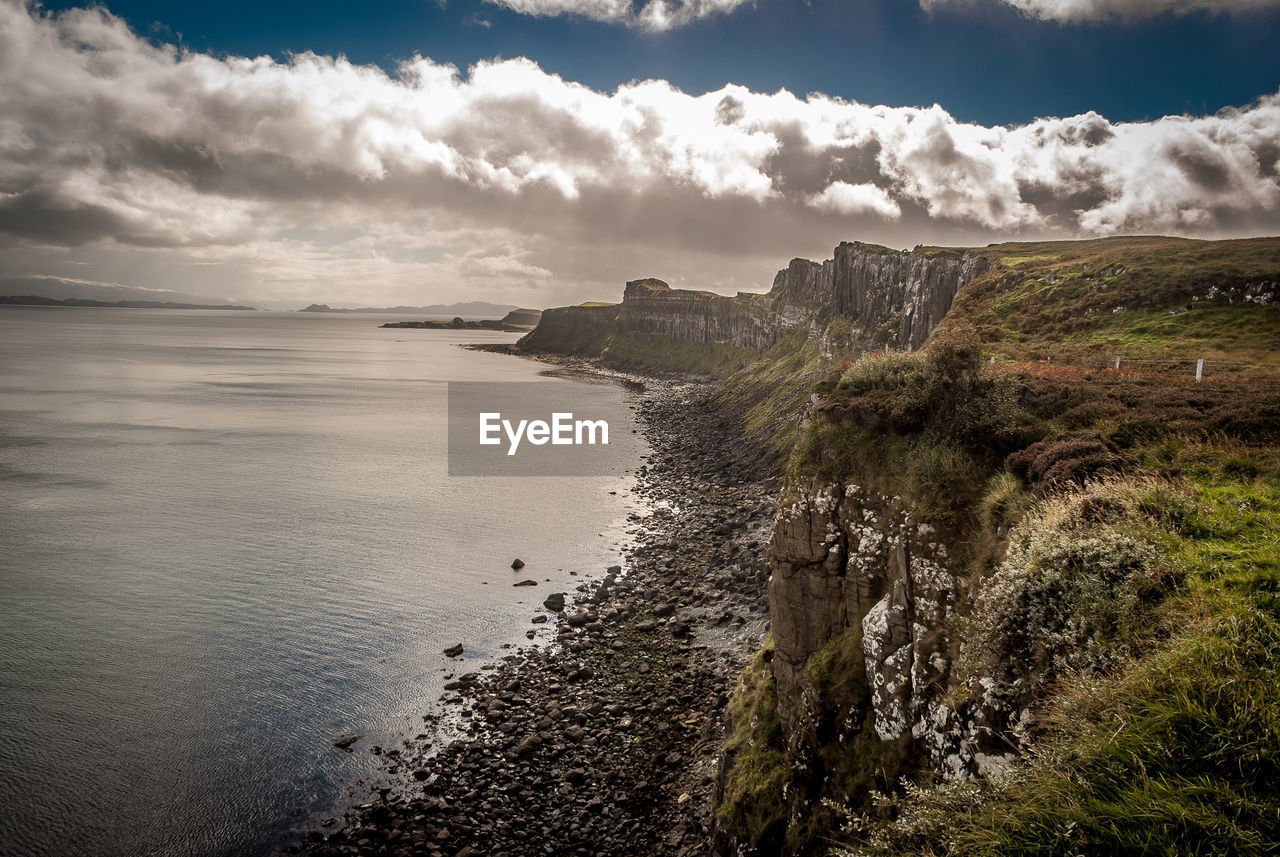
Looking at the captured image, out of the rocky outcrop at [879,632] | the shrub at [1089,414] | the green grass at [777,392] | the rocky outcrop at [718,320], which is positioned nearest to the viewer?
the rocky outcrop at [879,632]

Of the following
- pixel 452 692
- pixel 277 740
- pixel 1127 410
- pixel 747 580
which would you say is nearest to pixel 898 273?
pixel 747 580

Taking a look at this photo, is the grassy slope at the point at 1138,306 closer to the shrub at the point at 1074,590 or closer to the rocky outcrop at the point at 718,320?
the shrub at the point at 1074,590

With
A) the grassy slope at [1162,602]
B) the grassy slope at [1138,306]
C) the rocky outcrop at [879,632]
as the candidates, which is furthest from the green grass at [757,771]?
the grassy slope at [1138,306]

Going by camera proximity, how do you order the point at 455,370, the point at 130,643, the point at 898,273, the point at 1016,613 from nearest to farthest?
the point at 1016,613, the point at 130,643, the point at 898,273, the point at 455,370

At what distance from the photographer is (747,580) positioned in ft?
115

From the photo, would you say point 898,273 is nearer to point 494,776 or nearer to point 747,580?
point 747,580

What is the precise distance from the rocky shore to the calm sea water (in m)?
2.41

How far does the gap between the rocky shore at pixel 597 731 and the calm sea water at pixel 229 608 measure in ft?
7.90

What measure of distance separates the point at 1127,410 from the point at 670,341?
179m

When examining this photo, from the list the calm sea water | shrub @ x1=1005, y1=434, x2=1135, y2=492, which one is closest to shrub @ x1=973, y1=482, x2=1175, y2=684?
shrub @ x1=1005, y1=434, x2=1135, y2=492

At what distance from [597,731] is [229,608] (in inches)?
905

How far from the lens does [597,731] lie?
23.1 metres

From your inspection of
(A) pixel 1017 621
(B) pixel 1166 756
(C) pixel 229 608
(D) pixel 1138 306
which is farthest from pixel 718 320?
(B) pixel 1166 756

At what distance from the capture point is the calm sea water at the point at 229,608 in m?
20.8
